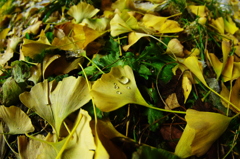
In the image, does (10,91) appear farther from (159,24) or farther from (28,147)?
(159,24)

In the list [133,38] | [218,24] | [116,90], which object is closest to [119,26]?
[133,38]

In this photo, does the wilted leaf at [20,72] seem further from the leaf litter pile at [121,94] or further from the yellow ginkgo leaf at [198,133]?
the yellow ginkgo leaf at [198,133]

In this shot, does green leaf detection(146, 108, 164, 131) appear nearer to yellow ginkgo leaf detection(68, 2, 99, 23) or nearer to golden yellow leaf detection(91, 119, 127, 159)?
golden yellow leaf detection(91, 119, 127, 159)

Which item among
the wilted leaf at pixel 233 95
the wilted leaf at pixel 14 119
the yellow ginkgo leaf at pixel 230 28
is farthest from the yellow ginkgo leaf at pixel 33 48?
the yellow ginkgo leaf at pixel 230 28

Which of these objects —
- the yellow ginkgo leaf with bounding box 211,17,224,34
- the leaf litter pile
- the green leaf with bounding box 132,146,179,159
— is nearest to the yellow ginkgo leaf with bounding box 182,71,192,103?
the leaf litter pile

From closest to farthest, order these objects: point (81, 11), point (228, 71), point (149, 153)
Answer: point (149, 153)
point (228, 71)
point (81, 11)
